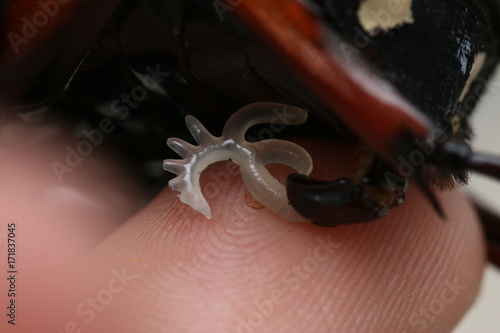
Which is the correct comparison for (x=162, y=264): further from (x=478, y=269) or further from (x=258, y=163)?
(x=478, y=269)

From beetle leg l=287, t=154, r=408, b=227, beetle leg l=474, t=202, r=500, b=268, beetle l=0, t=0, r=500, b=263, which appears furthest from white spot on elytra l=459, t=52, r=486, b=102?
beetle leg l=474, t=202, r=500, b=268

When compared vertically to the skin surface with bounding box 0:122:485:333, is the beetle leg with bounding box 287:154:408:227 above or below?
above

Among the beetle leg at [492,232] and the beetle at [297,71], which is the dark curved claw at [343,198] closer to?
the beetle at [297,71]

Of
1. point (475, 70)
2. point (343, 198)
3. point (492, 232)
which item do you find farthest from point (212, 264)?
point (492, 232)

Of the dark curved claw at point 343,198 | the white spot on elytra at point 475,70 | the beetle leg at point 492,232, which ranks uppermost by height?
the white spot on elytra at point 475,70

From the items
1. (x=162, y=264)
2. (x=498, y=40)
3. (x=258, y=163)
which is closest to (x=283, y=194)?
(x=258, y=163)

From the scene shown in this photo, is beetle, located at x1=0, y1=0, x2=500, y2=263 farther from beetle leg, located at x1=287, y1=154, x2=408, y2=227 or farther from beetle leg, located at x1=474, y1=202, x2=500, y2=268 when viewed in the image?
beetle leg, located at x1=474, y1=202, x2=500, y2=268

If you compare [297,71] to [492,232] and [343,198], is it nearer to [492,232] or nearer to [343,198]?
[343,198]

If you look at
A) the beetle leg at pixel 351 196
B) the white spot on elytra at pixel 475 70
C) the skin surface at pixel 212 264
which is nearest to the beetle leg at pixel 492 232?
the skin surface at pixel 212 264
